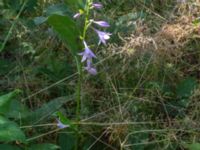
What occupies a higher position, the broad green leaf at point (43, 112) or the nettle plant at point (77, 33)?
the nettle plant at point (77, 33)

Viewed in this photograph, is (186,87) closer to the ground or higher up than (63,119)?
closer to the ground

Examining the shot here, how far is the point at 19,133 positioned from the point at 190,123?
0.54m

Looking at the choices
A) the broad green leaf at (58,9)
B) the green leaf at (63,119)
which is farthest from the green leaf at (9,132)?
the broad green leaf at (58,9)

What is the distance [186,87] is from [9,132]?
68cm

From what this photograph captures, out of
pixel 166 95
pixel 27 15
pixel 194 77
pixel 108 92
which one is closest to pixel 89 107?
pixel 108 92

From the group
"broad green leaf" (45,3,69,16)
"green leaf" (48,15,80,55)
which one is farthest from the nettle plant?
"broad green leaf" (45,3,69,16)

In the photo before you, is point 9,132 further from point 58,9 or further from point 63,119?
point 58,9

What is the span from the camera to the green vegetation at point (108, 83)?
4.82ft

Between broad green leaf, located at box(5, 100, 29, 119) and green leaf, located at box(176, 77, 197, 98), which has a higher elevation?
broad green leaf, located at box(5, 100, 29, 119)

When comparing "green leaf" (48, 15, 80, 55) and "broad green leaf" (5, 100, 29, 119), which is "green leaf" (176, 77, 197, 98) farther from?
"broad green leaf" (5, 100, 29, 119)

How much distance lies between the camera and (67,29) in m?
1.43

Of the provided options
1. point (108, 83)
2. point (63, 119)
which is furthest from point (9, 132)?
point (108, 83)

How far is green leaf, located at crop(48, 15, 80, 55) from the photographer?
140cm

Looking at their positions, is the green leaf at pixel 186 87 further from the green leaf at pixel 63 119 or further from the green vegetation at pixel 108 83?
A: the green leaf at pixel 63 119
